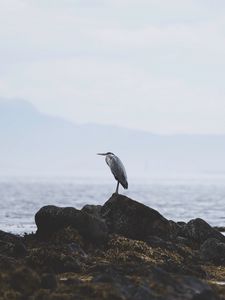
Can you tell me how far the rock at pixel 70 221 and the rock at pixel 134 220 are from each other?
1.55 m

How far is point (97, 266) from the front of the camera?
55.5 ft

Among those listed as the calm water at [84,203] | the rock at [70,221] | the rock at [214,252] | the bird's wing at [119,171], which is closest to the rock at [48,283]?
the rock at [70,221]

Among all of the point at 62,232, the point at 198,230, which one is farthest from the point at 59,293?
the point at 198,230

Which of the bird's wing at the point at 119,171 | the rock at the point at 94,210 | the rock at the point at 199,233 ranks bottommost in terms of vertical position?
the rock at the point at 199,233

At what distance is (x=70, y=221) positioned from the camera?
2092cm

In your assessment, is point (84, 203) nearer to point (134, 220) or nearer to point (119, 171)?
point (119, 171)

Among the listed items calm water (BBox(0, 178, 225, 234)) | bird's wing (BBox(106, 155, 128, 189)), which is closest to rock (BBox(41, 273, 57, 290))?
bird's wing (BBox(106, 155, 128, 189))

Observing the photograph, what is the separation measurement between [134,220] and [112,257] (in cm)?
261

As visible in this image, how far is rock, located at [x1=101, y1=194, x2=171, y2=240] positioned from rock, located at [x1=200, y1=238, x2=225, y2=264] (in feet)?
5.79

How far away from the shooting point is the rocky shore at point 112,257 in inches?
514

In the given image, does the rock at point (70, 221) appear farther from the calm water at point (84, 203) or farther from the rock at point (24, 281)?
the calm water at point (84, 203)

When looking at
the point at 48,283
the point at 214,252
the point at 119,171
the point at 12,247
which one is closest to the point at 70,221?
the point at 12,247

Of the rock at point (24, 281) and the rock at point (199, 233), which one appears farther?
the rock at point (199, 233)

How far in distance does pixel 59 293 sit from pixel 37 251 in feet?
15.0
